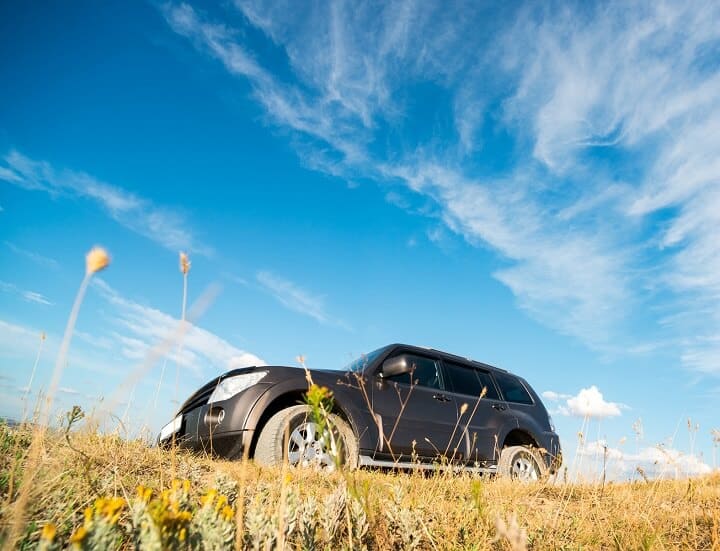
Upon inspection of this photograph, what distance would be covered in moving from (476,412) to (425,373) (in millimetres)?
930

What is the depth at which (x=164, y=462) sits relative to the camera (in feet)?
10.3

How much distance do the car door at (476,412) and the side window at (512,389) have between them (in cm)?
25

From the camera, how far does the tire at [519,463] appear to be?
587 centimetres

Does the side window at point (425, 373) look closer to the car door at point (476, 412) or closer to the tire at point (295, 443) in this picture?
the car door at point (476, 412)

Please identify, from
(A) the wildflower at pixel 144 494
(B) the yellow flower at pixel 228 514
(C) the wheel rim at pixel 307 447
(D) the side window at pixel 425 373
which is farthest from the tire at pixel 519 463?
(A) the wildflower at pixel 144 494

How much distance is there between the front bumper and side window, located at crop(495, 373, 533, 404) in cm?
439

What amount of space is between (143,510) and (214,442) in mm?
3121

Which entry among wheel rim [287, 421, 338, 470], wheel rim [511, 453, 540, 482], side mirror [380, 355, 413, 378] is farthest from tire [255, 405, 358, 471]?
wheel rim [511, 453, 540, 482]

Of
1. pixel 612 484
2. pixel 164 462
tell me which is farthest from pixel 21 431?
pixel 612 484

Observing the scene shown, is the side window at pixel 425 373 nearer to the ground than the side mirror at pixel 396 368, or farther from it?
farther from it

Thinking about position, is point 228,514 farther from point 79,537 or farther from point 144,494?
point 79,537

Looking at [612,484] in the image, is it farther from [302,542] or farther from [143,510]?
[143,510]

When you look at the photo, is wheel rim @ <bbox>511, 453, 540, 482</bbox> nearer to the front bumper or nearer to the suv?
the suv

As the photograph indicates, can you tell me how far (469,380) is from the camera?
256 inches
